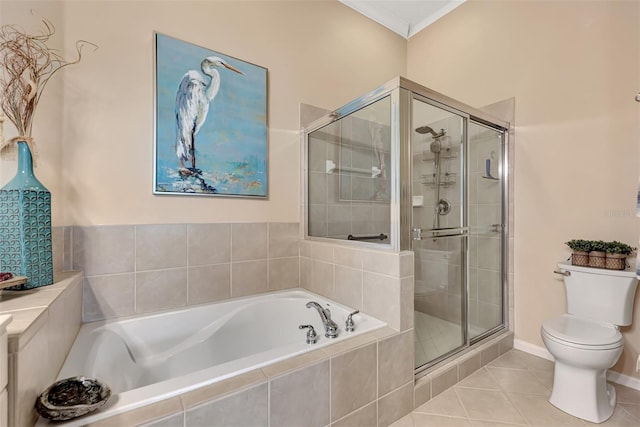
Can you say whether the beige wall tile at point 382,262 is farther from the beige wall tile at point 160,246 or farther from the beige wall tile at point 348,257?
the beige wall tile at point 160,246

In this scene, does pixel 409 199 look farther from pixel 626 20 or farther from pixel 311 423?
pixel 626 20

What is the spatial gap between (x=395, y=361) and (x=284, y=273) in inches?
41.5

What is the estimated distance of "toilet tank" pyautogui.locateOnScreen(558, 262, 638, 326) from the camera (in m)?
1.60

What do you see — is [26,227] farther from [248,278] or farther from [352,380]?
[352,380]

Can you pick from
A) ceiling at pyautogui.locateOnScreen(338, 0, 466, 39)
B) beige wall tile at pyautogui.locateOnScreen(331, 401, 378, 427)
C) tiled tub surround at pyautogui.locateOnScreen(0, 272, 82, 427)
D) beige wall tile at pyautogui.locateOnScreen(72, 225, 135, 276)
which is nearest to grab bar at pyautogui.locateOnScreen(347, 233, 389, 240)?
beige wall tile at pyautogui.locateOnScreen(331, 401, 378, 427)

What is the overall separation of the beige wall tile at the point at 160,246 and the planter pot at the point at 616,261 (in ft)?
8.34

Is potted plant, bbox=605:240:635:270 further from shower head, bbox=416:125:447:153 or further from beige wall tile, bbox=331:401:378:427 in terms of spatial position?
beige wall tile, bbox=331:401:378:427

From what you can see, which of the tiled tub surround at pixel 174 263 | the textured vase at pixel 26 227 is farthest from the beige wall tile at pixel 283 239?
the textured vase at pixel 26 227

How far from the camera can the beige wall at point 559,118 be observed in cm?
171

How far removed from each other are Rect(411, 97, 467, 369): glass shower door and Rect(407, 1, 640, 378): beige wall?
0.59 m

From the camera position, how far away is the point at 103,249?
159cm

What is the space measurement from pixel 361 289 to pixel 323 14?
7.56 ft

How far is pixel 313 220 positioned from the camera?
228 centimetres

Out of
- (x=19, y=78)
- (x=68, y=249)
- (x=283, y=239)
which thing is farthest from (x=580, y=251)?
(x=19, y=78)
